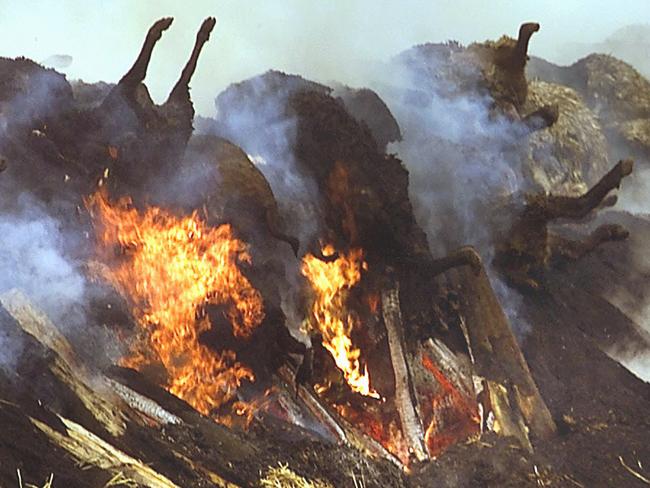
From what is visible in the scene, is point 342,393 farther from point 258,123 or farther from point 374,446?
point 258,123

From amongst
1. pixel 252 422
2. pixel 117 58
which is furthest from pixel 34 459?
pixel 117 58

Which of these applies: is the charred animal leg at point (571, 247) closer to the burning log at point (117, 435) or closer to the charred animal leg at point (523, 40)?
the charred animal leg at point (523, 40)

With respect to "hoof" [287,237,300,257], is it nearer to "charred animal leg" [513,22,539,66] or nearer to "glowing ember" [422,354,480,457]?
"glowing ember" [422,354,480,457]

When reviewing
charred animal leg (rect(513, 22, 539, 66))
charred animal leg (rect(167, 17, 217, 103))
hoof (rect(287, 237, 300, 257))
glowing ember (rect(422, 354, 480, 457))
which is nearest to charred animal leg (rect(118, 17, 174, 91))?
charred animal leg (rect(167, 17, 217, 103))

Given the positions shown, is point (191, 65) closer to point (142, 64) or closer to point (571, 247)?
point (142, 64)

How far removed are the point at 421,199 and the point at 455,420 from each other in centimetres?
208

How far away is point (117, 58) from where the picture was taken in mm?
8469

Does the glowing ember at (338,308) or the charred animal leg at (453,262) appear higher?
the charred animal leg at (453,262)

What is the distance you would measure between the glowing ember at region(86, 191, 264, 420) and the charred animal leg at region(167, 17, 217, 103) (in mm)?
674

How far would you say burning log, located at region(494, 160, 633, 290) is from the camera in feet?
16.8

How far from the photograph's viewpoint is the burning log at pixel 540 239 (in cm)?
511

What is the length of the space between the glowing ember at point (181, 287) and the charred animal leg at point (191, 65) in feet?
2.21

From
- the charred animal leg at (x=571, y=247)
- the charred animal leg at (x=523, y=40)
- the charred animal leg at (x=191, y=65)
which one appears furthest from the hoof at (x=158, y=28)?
the charred animal leg at (x=571, y=247)

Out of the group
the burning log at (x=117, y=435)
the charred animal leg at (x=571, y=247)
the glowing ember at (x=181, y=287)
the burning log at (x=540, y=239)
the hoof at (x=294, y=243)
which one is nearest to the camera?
the burning log at (x=117, y=435)
